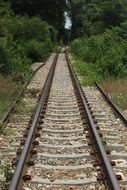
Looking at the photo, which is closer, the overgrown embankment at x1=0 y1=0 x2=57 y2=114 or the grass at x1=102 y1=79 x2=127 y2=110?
the grass at x1=102 y1=79 x2=127 y2=110

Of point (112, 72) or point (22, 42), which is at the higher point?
point (112, 72)

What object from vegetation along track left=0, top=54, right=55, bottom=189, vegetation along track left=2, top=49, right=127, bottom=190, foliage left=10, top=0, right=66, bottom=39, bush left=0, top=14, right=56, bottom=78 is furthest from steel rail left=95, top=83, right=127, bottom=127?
foliage left=10, top=0, right=66, bottom=39

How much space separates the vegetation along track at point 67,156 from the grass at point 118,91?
2225mm

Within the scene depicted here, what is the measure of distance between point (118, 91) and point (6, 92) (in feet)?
12.1

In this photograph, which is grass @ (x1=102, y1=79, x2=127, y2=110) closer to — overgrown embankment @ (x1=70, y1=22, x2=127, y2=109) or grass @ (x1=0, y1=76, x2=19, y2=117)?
overgrown embankment @ (x1=70, y1=22, x2=127, y2=109)

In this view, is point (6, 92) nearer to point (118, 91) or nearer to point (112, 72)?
point (118, 91)

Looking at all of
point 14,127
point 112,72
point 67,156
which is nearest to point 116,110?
point 14,127

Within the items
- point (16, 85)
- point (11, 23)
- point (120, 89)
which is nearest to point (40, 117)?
point (120, 89)

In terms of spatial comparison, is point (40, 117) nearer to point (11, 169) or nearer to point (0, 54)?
point (11, 169)

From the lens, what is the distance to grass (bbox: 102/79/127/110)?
1531cm

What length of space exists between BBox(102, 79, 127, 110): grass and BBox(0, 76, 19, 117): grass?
10.1ft

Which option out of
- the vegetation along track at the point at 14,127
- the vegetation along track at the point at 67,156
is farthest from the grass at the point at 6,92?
the vegetation along track at the point at 67,156

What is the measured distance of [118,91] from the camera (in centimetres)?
1767

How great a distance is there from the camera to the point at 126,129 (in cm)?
1114
